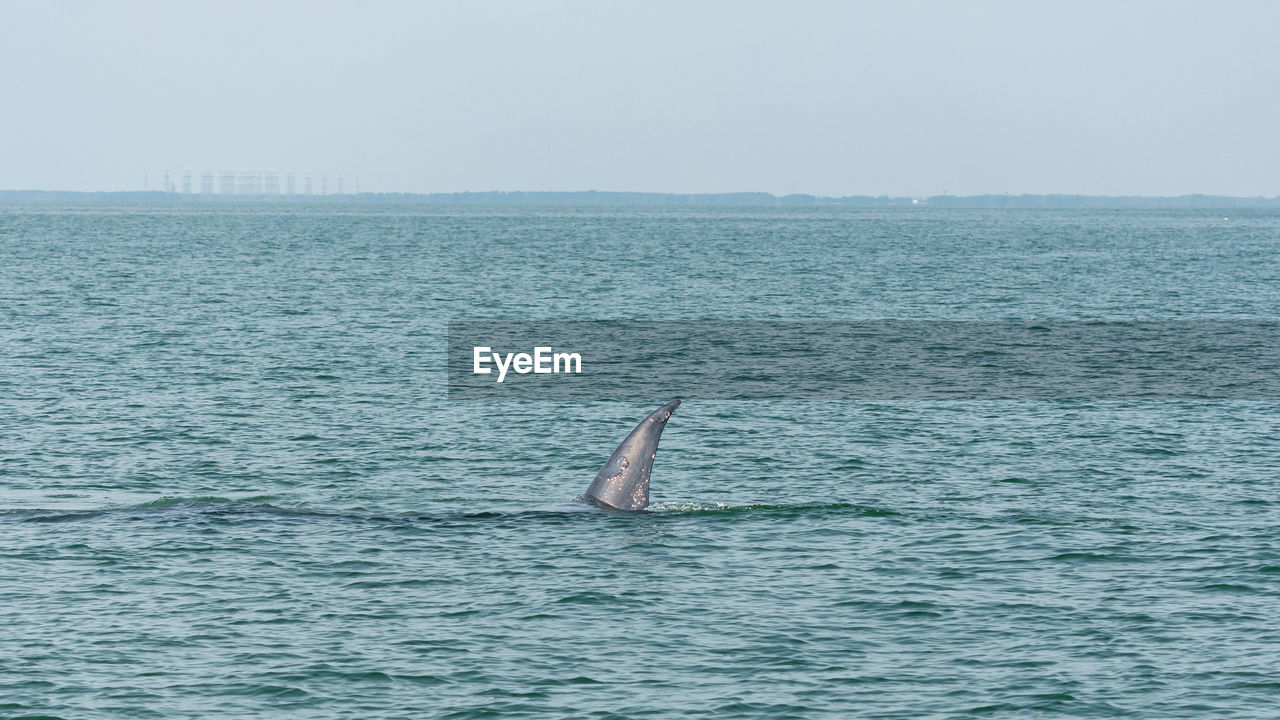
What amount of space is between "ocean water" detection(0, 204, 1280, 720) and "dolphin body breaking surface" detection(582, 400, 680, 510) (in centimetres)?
45

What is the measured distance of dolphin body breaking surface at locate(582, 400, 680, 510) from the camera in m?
26.5

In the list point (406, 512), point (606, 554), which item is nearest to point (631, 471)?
point (606, 554)

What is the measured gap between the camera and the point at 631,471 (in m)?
28.0

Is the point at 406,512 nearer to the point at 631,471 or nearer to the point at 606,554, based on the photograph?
the point at 631,471

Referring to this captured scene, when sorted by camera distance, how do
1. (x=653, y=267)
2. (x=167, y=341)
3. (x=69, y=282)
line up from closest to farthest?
(x=167, y=341) → (x=69, y=282) → (x=653, y=267)

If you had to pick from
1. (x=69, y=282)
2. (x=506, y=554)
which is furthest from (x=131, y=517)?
(x=69, y=282)

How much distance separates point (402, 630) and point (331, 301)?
71741mm

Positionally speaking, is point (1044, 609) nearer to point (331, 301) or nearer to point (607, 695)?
point (607, 695)

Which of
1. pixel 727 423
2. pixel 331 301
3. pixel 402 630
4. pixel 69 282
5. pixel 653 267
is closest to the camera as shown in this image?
pixel 402 630

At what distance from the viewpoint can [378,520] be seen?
1163 inches

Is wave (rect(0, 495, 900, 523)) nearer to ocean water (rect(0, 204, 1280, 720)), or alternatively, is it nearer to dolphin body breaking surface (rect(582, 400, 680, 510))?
ocean water (rect(0, 204, 1280, 720))

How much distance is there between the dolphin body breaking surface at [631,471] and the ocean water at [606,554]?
0.45m

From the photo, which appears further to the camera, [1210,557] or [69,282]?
[69,282]

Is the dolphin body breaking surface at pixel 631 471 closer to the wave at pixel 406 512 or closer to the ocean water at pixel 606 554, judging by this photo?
the wave at pixel 406 512
